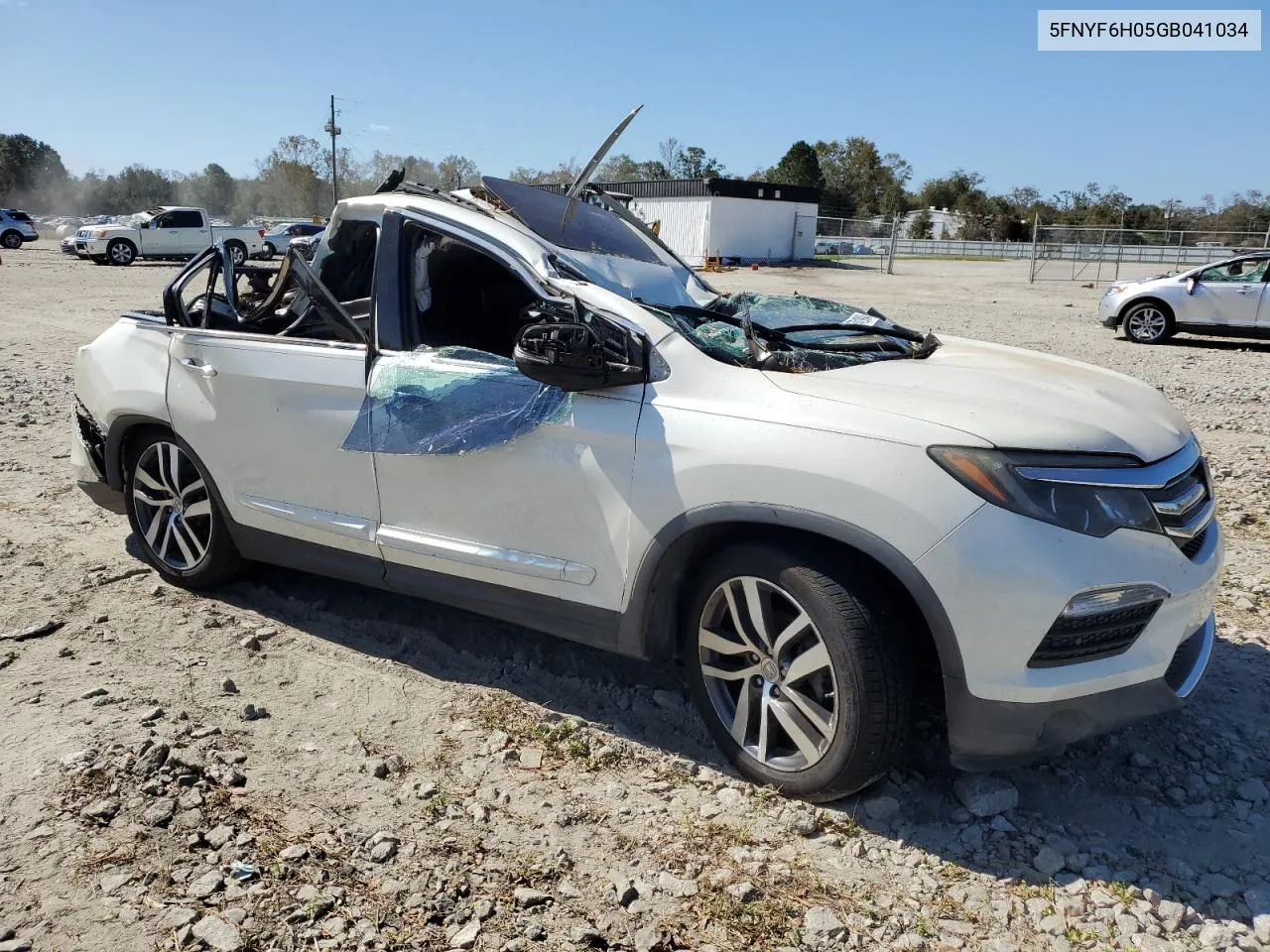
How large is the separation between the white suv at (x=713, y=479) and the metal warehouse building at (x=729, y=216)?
1663 inches

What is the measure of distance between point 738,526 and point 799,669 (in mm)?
459

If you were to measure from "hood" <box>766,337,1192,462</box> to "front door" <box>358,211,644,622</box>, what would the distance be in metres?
0.63

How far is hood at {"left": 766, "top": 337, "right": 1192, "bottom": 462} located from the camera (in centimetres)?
277

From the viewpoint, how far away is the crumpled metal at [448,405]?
11.1ft

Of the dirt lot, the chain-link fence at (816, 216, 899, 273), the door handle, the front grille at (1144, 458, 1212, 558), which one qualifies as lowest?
the dirt lot

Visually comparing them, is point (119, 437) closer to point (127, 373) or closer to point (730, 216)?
point (127, 373)

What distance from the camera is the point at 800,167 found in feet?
277

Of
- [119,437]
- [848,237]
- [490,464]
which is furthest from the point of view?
[848,237]

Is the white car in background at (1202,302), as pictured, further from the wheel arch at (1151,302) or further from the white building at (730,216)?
the white building at (730,216)

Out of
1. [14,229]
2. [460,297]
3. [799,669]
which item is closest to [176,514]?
[460,297]

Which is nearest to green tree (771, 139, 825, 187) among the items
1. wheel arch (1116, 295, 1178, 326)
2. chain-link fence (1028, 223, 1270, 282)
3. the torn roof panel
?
chain-link fence (1028, 223, 1270, 282)

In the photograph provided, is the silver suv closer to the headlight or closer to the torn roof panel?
the torn roof panel

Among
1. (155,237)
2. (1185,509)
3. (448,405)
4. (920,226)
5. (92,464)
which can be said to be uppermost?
(920,226)

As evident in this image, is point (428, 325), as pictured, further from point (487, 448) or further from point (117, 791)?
point (117, 791)
